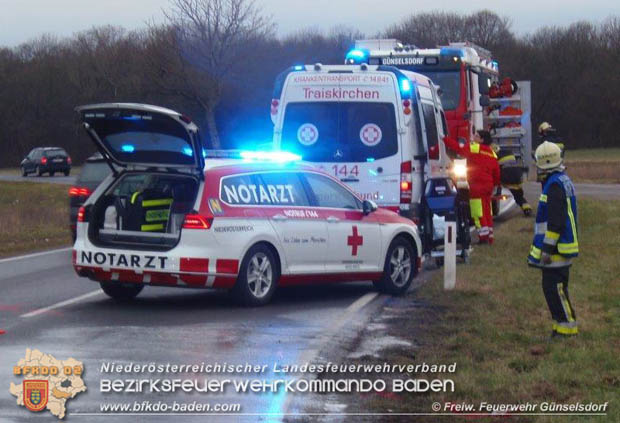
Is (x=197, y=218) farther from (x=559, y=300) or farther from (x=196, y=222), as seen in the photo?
(x=559, y=300)

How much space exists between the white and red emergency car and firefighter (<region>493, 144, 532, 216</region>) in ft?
38.1

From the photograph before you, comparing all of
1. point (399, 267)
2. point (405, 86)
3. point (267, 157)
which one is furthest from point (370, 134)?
point (267, 157)

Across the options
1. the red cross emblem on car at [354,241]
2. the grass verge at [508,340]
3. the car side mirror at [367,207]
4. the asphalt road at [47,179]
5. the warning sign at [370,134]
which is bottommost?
the asphalt road at [47,179]

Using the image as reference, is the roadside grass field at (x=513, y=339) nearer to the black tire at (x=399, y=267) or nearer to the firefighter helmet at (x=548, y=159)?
the black tire at (x=399, y=267)

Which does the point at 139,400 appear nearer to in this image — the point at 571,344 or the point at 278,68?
the point at 571,344

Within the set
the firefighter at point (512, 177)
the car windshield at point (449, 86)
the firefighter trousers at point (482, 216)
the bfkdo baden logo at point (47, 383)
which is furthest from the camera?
the firefighter at point (512, 177)

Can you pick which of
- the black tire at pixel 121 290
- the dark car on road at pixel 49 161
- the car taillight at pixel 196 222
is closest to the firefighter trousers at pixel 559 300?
the car taillight at pixel 196 222

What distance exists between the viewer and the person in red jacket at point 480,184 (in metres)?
18.2

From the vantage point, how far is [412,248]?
13828 mm

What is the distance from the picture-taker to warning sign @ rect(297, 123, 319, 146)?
1600 centimetres

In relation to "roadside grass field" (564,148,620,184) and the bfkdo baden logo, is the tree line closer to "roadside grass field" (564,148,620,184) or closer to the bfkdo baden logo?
"roadside grass field" (564,148,620,184)

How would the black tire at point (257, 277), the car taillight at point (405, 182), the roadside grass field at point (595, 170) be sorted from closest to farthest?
1. the black tire at point (257, 277)
2. the car taillight at point (405, 182)
3. the roadside grass field at point (595, 170)

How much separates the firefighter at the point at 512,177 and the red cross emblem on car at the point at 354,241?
1149 centimetres

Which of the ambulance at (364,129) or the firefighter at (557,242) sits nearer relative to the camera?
the firefighter at (557,242)
